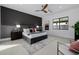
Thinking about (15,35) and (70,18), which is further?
(70,18)

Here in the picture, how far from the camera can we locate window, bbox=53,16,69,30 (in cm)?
749

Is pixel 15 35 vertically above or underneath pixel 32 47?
above

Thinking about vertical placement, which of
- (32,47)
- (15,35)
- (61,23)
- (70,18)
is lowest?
(32,47)

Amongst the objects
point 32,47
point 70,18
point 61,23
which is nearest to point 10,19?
point 32,47

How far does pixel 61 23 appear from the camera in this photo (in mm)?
8234

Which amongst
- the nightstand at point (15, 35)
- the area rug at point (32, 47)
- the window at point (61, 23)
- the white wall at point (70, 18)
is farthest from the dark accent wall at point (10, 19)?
the area rug at point (32, 47)

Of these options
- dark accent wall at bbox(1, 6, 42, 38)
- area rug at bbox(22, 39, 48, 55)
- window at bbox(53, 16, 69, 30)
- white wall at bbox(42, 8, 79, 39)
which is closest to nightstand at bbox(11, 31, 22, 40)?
dark accent wall at bbox(1, 6, 42, 38)

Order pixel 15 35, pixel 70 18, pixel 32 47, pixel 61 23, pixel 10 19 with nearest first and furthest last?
pixel 32 47
pixel 15 35
pixel 70 18
pixel 10 19
pixel 61 23

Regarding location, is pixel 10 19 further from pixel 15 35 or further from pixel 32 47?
pixel 32 47

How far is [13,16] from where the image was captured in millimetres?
7711

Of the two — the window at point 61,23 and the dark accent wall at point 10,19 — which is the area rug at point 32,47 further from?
the window at point 61,23

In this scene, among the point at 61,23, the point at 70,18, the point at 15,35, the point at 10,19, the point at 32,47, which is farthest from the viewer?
the point at 61,23

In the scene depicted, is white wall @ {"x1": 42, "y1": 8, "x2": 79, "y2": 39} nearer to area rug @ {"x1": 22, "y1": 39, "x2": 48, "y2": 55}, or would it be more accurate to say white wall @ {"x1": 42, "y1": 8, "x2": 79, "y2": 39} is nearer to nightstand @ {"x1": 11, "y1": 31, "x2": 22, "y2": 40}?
area rug @ {"x1": 22, "y1": 39, "x2": 48, "y2": 55}

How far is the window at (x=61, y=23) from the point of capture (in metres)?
7.49
